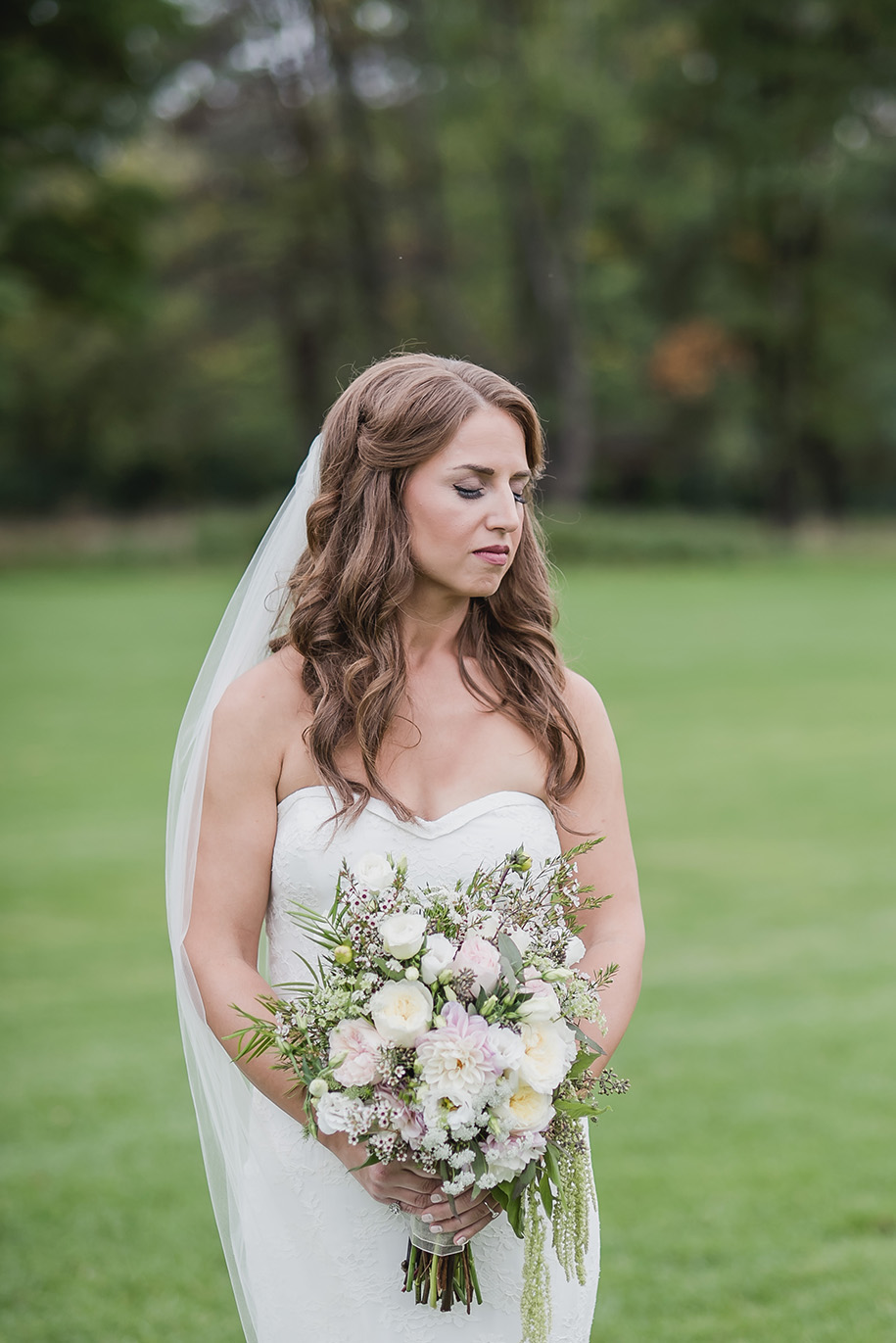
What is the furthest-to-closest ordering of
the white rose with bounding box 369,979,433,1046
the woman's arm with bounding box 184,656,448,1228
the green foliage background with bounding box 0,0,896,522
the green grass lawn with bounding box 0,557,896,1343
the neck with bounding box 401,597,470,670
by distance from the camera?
the green foliage background with bounding box 0,0,896,522
the green grass lawn with bounding box 0,557,896,1343
the neck with bounding box 401,597,470,670
the woman's arm with bounding box 184,656,448,1228
the white rose with bounding box 369,979,433,1046

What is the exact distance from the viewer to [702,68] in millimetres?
40031

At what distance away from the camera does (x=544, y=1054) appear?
2.25m

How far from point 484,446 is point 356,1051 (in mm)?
1181

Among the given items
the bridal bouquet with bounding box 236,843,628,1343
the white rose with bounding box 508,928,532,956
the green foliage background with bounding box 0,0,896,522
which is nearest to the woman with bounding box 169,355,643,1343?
the bridal bouquet with bounding box 236,843,628,1343

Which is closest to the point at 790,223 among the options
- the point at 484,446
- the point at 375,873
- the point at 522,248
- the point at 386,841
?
the point at 522,248

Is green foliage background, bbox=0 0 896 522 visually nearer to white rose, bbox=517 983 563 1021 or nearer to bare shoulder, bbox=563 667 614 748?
bare shoulder, bbox=563 667 614 748

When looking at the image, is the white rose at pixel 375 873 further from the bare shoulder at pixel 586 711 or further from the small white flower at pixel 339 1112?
the bare shoulder at pixel 586 711

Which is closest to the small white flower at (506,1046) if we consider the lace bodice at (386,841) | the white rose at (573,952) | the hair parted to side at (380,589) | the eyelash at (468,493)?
the white rose at (573,952)

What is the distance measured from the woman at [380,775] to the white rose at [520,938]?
388mm

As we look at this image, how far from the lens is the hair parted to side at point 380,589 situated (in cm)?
272

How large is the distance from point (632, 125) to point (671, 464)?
12493mm

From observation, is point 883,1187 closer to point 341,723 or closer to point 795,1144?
point 795,1144

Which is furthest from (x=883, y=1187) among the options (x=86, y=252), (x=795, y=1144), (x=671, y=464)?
(x=671, y=464)

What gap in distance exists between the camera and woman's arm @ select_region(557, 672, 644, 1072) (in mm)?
2814
